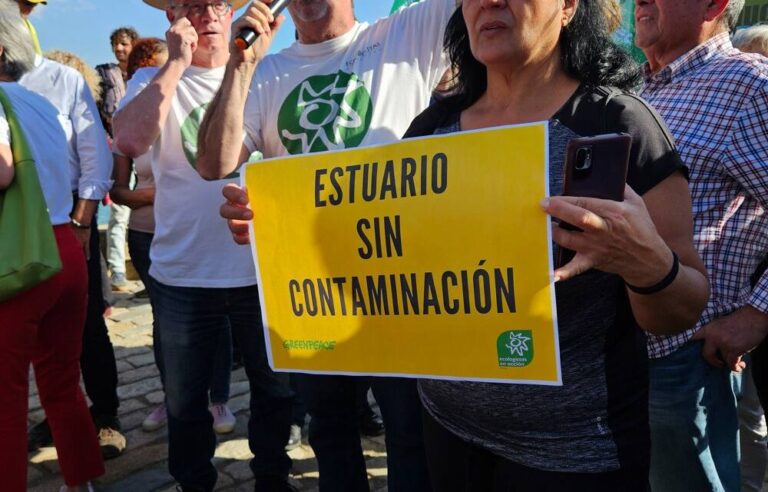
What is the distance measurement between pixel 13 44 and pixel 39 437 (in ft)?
7.15

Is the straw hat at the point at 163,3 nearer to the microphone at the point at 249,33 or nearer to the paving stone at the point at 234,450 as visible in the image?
the microphone at the point at 249,33

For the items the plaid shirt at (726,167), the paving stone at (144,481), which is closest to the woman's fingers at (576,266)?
the plaid shirt at (726,167)

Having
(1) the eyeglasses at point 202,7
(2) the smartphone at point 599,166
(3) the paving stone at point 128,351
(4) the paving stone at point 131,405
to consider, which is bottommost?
(3) the paving stone at point 128,351

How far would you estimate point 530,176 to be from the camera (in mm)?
1196

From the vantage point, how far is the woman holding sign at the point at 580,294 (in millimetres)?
1249

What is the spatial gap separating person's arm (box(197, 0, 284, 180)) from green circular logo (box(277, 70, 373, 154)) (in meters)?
0.17

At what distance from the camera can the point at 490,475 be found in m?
1.51

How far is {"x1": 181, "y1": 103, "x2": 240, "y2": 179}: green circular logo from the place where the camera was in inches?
106

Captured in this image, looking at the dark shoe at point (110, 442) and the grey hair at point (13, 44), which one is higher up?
the grey hair at point (13, 44)

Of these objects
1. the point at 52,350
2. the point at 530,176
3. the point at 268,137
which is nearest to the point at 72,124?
the point at 52,350

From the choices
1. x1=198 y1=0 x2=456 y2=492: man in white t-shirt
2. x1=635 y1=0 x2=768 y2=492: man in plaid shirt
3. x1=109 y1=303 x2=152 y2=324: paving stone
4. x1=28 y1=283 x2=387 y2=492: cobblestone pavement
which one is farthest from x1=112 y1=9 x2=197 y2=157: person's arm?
x1=109 y1=303 x2=152 y2=324: paving stone

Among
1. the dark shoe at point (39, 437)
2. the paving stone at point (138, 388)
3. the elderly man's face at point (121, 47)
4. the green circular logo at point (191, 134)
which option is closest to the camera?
the green circular logo at point (191, 134)

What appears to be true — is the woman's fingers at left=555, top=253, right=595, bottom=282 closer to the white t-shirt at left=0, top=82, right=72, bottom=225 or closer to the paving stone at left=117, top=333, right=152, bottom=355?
the white t-shirt at left=0, top=82, right=72, bottom=225

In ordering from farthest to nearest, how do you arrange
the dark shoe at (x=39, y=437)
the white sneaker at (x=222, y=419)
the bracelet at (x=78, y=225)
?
the white sneaker at (x=222, y=419) < the dark shoe at (x=39, y=437) < the bracelet at (x=78, y=225)
